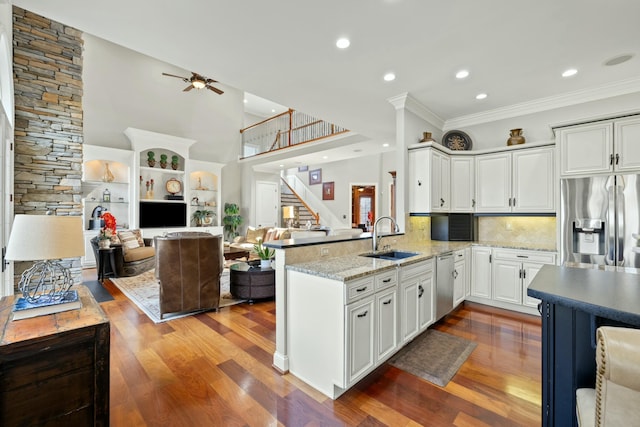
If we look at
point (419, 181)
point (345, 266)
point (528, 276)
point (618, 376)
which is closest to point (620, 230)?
point (528, 276)

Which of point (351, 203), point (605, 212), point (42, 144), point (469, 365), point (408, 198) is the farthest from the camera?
point (351, 203)

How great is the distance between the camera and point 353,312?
203 cm

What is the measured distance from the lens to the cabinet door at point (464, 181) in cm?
436

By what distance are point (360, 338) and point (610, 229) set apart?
10.1 feet

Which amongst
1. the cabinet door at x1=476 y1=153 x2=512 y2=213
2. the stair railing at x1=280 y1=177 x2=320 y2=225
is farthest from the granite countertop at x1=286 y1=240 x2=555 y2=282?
the stair railing at x1=280 y1=177 x2=320 y2=225

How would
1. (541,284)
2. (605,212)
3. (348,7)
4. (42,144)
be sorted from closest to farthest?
(541,284), (348,7), (605,212), (42,144)

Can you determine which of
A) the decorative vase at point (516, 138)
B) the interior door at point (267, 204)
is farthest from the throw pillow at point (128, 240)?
the decorative vase at point (516, 138)

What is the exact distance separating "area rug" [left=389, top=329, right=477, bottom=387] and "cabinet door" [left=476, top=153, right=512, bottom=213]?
2.17m

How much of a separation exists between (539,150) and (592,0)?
2.06 meters

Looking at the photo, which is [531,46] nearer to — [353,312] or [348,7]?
[348,7]

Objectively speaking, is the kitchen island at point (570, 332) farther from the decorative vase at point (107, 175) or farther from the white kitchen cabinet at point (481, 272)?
the decorative vase at point (107, 175)

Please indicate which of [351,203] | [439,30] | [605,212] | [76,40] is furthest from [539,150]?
[351,203]

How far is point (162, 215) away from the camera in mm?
7770

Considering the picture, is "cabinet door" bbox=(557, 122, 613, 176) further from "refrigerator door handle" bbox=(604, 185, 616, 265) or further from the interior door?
the interior door
